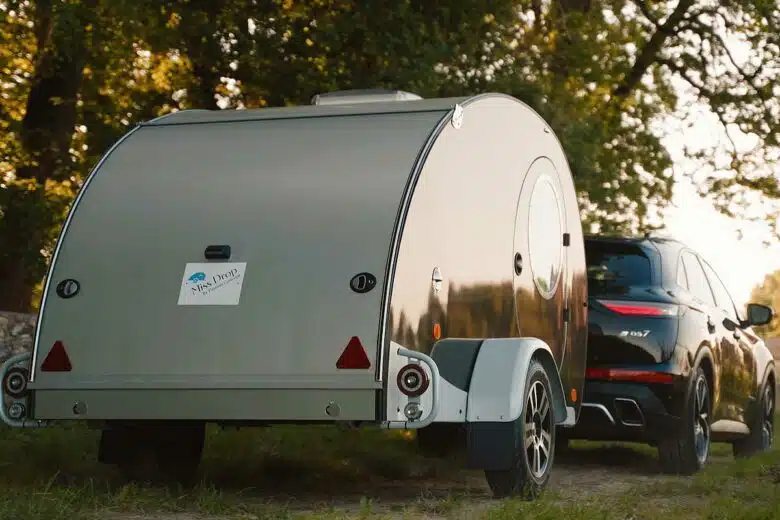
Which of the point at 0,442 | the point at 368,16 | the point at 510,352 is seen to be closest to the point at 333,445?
the point at 0,442

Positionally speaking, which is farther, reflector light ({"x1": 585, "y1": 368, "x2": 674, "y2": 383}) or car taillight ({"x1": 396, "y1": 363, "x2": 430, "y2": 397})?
reflector light ({"x1": 585, "y1": 368, "x2": 674, "y2": 383})

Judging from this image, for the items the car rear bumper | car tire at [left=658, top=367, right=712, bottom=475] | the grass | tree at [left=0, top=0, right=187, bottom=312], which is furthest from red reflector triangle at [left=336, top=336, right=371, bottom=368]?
tree at [left=0, top=0, right=187, bottom=312]

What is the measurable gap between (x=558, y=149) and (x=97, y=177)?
331 cm

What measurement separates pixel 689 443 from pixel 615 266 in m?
1.45

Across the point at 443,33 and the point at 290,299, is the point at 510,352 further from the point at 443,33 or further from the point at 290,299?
the point at 443,33

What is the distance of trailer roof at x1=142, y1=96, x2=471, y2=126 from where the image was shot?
8.38 m

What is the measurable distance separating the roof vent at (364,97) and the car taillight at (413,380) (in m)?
2.17

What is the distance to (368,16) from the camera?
16.4 meters

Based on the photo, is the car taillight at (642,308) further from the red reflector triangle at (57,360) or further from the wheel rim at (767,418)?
the red reflector triangle at (57,360)

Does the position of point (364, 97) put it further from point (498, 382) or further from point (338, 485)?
point (338, 485)

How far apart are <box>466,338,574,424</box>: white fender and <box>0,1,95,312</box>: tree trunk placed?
10.5m

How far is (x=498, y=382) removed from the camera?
787 cm

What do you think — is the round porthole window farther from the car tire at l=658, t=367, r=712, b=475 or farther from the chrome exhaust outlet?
the car tire at l=658, t=367, r=712, b=475

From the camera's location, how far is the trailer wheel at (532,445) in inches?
315
